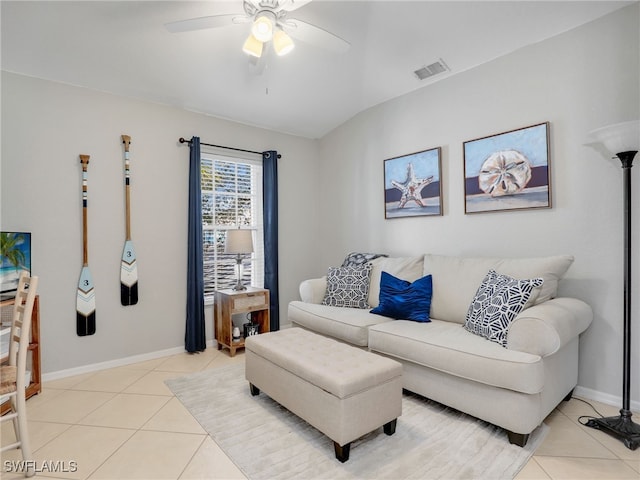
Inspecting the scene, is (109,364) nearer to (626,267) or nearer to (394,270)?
(394,270)

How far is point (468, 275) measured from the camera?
281 centimetres

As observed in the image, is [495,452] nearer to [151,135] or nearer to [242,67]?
[242,67]

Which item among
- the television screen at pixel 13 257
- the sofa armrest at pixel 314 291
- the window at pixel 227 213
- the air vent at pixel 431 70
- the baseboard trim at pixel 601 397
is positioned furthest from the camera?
the window at pixel 227 213

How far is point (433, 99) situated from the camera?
346 cm

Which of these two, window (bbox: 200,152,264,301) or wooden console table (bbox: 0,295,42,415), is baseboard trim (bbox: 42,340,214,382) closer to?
wooden console table (bbox: 0,295,42,415)

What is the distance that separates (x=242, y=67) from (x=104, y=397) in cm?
296

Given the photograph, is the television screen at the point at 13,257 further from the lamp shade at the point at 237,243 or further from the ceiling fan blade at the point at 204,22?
the ceiling fan blade at the point at 204,22

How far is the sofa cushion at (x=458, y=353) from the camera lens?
1.88m

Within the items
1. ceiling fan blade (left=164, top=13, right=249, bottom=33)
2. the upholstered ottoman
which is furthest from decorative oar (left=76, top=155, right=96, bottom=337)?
the upholstered ottoman

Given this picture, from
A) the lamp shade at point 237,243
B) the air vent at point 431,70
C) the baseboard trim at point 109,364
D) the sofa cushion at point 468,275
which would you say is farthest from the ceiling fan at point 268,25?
the baseboard trim at point 109,364

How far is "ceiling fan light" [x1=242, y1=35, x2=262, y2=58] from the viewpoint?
7.13ft

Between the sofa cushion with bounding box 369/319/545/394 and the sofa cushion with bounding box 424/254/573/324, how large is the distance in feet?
0.51

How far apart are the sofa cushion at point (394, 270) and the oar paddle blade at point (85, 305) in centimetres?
257

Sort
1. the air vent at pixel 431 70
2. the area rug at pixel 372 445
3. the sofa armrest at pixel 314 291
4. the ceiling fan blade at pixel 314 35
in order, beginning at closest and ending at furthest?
the area rug at pixel 372 445 → the ceiling fan blade at pixel 314 35 → the air vent at pixel 431 70 → the sofa armrest at pixel 314 291
